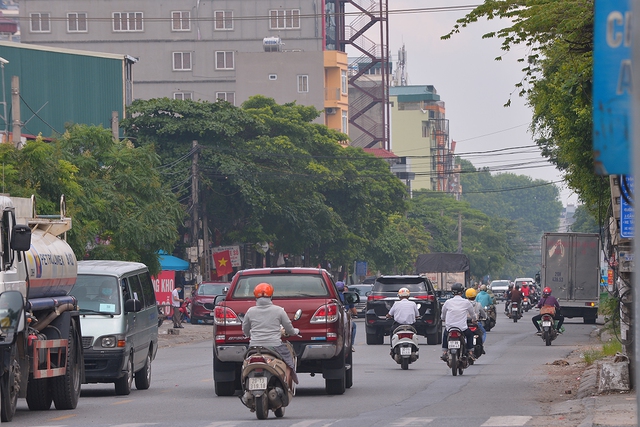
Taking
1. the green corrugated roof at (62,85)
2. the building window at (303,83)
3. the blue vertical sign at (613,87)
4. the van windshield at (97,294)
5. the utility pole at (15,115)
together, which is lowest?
the van windshield at (97,294)

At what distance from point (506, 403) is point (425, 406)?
1.12 metres

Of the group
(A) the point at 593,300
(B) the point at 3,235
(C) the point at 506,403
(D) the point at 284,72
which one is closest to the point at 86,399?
(B) the point at 3,235

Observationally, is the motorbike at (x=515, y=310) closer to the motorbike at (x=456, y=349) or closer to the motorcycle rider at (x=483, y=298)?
the motorcycle rider at (x=483, y=298)

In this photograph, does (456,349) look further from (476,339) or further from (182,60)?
(182,60)

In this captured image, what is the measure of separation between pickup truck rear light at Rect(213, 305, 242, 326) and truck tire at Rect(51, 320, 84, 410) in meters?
1.86

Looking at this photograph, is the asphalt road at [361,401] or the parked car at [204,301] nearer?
the asphalt road at [361,401]

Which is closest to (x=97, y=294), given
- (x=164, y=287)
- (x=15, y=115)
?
(x=15, y=115)

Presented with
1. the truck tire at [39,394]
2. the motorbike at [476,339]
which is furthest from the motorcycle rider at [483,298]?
the truck tire at [39,394]

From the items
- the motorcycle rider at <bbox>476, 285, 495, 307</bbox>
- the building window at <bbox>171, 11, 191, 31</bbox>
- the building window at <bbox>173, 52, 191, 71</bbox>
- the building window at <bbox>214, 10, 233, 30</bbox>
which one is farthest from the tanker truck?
the building window at <bbox>214, 10, 233, 30</bbox>

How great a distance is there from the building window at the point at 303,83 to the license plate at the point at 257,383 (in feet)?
272

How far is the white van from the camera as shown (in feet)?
53.8

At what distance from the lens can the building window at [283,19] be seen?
98438mm

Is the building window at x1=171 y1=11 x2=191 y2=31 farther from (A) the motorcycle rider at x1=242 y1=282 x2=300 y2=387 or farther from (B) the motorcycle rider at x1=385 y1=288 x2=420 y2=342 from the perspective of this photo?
(A) the motorcycle rider at x1=242 y1=282 x2=300 y2=387

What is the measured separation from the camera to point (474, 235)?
137375mm
